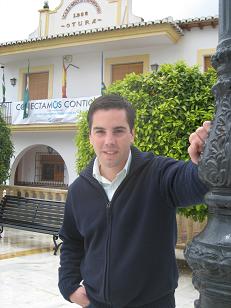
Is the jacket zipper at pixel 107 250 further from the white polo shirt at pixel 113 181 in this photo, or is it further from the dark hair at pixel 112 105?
the dark hair at pixel 112 105

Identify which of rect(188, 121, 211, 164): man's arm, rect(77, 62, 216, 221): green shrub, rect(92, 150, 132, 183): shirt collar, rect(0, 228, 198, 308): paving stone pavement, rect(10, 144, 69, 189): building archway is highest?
rect(77, 62, 216, 221): green shrub

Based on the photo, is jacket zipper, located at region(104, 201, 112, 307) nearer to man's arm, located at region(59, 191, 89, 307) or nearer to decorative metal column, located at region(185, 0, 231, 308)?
man's arm, located at region(59, 191, 89, 307)

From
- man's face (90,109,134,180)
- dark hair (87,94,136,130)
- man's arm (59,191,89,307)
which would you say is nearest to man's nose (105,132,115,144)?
man's face (90,109,134,180)

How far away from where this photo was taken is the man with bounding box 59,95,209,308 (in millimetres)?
1865

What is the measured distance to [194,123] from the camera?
5.69 metres

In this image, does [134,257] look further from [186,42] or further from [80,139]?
[186,42]

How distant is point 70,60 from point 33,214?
896 cm

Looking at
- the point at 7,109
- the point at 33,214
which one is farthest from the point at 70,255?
the point at 7,109

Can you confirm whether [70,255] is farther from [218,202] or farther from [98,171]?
[218,202]

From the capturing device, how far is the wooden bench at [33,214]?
7988 millimetres

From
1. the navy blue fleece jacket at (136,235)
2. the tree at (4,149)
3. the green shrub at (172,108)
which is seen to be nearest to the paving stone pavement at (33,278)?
the green shrub at (172,108)

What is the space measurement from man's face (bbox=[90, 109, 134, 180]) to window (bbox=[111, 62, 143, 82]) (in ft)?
43.1

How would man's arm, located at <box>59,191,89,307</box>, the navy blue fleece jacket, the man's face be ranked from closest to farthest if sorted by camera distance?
the navy blue fleece jacket → the man's face → man's arm, located at <box>59,191,89,307</box>

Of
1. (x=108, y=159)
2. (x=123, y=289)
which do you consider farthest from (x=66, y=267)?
(x=108, y=159)
